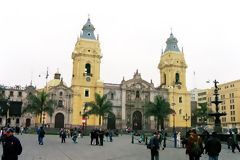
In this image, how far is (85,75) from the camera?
74.2m

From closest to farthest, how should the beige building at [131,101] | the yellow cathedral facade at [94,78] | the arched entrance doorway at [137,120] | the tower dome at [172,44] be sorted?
the yellow cathedral facade at [94,78] < the beige building at [131,101] < the arched entrance doorway at [137,120] < the tower dome at [172,44]

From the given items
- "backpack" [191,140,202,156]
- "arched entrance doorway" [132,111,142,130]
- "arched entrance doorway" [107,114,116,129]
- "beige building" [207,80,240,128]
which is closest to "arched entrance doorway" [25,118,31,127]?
"arched entrance doorway" [107,114,116,129]

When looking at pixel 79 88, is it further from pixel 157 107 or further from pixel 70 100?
pixel 157 107

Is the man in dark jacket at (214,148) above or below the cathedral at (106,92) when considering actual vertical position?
below

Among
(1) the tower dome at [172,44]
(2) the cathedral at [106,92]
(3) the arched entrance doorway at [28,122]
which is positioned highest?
(1) the tower dome at [172,44]

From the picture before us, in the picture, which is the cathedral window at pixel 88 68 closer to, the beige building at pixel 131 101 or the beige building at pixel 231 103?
the beige building at pixel 131 101

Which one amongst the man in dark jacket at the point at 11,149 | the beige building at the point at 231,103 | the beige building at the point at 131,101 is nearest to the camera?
the man in dark jacket at the point at 11,149

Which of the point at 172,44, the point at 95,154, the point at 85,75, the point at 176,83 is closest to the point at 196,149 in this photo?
the point at 95,154

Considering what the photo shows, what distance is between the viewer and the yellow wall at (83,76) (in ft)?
238

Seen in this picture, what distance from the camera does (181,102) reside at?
8394 centimetres

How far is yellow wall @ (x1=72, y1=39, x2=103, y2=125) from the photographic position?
238 feet

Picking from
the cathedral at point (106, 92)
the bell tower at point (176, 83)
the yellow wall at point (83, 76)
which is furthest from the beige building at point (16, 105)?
the bell tower at point (176, 83)

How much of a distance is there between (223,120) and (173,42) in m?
40.2

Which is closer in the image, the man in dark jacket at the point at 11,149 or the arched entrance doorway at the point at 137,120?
the man in dark jacket at the point at 11,149
